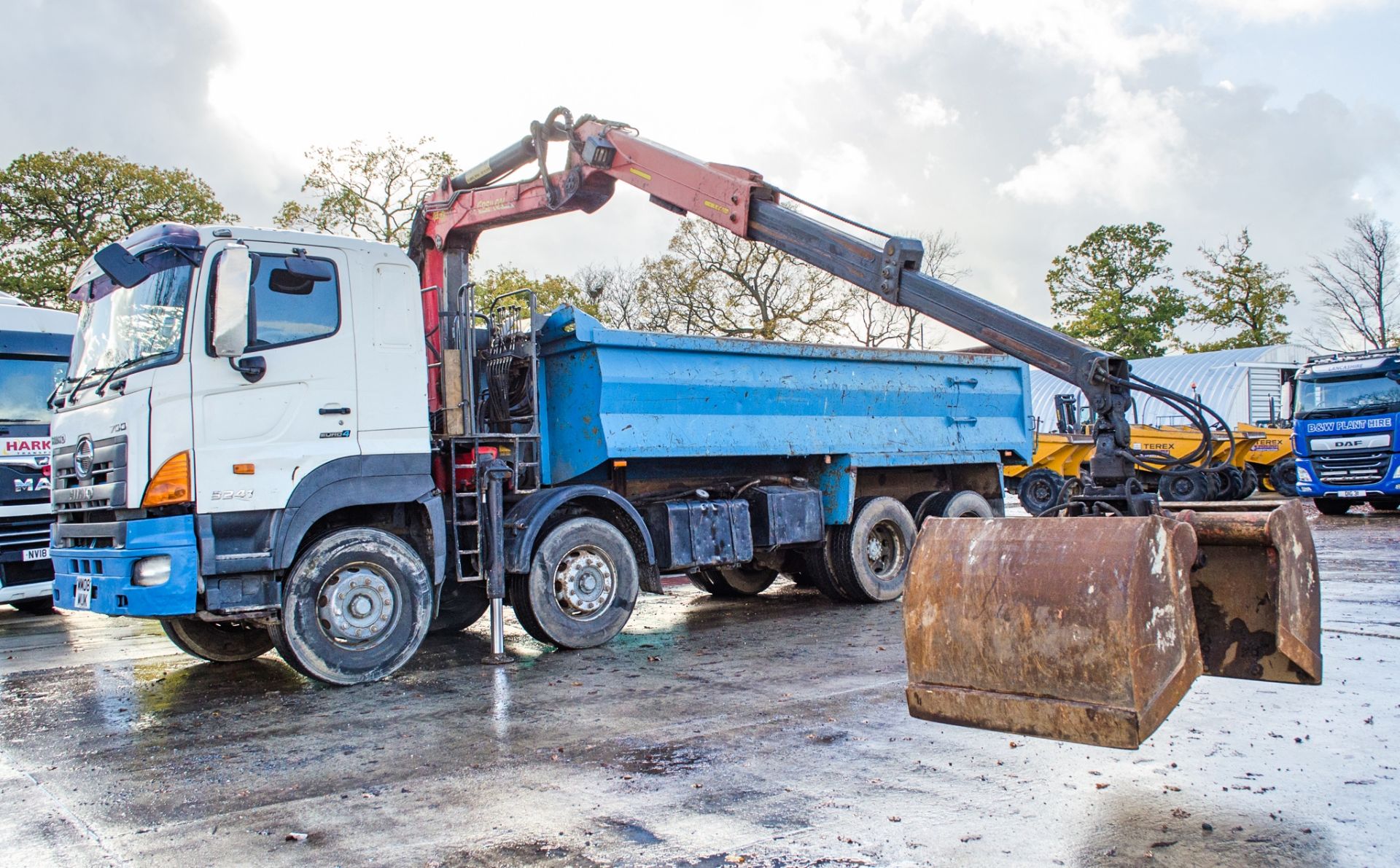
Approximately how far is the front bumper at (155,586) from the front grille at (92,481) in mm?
274

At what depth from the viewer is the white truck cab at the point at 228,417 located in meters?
6.34

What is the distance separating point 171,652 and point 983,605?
23.0ft

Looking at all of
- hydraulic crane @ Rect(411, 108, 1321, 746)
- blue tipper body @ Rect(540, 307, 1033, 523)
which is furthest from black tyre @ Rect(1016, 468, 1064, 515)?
hydraulic crane @ Rect(411, 108, 1321, 746)

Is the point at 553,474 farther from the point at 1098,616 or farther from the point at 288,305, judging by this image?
the point at 1098,616

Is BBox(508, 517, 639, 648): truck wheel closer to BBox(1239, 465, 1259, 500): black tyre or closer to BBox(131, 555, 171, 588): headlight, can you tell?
BBox(131, 555, 171, 588): headlight

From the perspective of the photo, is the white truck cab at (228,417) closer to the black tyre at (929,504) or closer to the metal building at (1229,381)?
the black tyre at (929,504)

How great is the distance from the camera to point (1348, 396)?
19.1 meters

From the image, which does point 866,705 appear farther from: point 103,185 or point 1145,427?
point 103,185

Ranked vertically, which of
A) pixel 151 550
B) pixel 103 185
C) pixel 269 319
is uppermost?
pixel 103 185

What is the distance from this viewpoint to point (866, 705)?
6.00 metres

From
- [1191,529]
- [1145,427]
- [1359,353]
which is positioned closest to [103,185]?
[1145,427]

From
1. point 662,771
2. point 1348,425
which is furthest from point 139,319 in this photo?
point 1348,425

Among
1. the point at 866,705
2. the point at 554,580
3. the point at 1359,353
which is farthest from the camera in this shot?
the point at 1359,353

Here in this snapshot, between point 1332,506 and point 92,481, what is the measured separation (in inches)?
813
